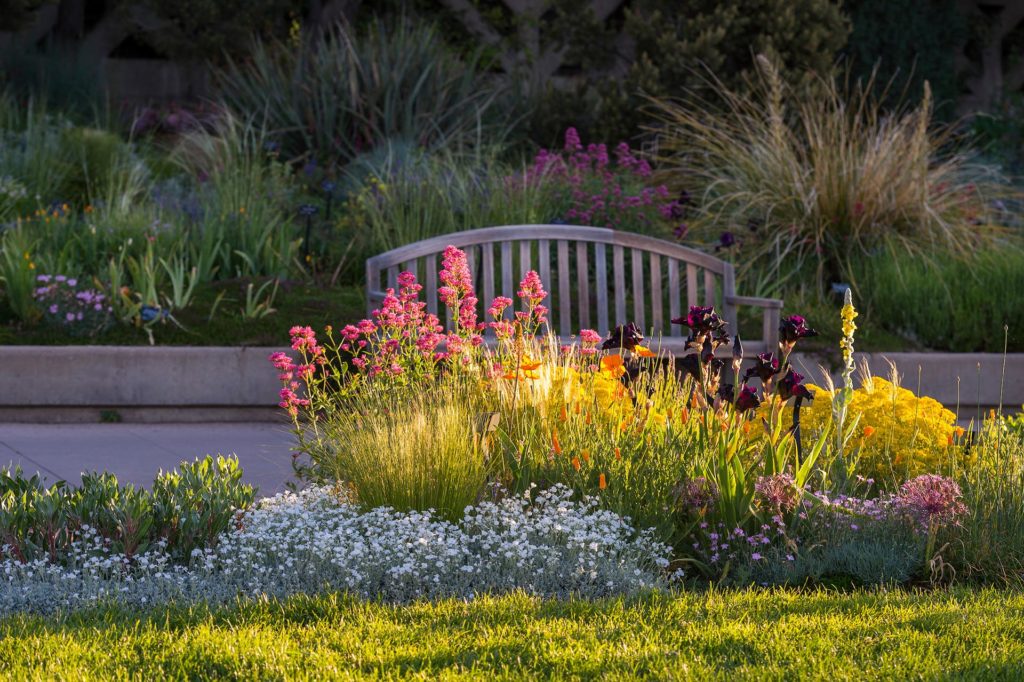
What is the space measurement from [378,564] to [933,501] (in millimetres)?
1788

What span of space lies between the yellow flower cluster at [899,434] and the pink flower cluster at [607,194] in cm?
397

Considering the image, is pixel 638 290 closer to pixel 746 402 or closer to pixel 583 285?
pixel 583 285

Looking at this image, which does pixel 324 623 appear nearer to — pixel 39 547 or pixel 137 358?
pixel 39 547

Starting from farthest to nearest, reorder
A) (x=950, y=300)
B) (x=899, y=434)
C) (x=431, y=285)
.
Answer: (x=950, y=300) < (x=431, y=285) < (x=899, y=434)

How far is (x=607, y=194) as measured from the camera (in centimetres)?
917

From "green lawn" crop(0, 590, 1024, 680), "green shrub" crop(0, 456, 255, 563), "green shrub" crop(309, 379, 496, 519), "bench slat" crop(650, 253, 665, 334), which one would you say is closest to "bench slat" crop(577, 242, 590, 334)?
"bench slat" crop(650, 253, 665, 334)

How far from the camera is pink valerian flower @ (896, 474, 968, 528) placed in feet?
14.3

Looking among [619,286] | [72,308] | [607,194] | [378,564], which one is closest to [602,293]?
[619,286]

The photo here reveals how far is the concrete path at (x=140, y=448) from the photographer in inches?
234

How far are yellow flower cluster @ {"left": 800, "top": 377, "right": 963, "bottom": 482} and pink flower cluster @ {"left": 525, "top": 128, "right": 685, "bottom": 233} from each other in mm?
3972

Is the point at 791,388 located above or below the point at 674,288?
below

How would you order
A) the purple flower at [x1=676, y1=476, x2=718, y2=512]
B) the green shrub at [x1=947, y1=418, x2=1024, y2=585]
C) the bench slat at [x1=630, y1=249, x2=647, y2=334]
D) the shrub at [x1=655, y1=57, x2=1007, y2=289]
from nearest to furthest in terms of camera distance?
the green shrub at [x1=947, y1=418, x2=1024, y2=585]
the purple flower at [x1=676, y1=476, x2=718, y2=512]
the bench slat at [x1=630, y1=249, x2=647, y2=334]
the shrub at [x1=655, y1=57, x2=1007, y2=289]

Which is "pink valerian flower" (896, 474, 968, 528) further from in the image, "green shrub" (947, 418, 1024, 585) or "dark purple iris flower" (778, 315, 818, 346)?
"dark purple iris flower" (778, 315, 818, 346)

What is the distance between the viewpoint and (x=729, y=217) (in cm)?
955
